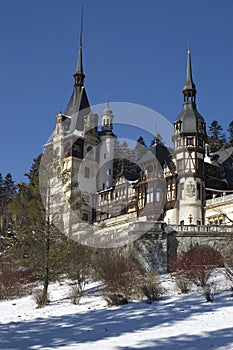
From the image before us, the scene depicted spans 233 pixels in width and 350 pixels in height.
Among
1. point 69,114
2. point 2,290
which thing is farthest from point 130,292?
point 69,114

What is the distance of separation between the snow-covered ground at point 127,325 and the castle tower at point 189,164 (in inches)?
1045

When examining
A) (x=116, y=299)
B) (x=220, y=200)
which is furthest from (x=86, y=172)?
(x=116, y=299)

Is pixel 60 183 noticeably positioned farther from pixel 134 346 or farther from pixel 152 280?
pixel 134 346

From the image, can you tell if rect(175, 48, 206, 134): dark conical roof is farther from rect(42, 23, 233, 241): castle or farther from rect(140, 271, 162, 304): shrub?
rect(140, 271, 162, 304): shrub

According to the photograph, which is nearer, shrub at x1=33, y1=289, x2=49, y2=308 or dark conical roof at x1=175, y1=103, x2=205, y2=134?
shrub at x1=33, y1=289, x2=49, y2=308

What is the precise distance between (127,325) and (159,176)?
37.4 metres

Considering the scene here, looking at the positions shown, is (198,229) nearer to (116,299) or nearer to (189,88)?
(116,299)

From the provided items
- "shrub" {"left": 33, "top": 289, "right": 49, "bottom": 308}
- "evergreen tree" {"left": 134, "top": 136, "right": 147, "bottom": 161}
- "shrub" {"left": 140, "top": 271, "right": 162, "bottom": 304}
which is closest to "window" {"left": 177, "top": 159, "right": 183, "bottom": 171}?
"evergreen tree" {"left": 134, "top": 136, "right": 147, "bottom": 161}

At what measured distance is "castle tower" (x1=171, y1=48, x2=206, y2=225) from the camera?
157 ft

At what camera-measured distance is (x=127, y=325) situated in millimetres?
14883

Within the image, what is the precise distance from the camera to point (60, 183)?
25984 millimetres

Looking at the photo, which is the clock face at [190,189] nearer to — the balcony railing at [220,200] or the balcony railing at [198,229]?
the balcony railing at [220,200]

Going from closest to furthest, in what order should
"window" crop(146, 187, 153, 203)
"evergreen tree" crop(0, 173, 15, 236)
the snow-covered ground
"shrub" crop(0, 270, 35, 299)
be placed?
the snow-covered ground → "shrub" crop(0, 270, 35, 299) → "window" crop(146, 187, 153, 203) → "evergreen tree" crop(0, 173, 15, 236)

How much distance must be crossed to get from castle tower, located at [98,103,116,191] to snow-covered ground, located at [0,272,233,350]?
140 ft
